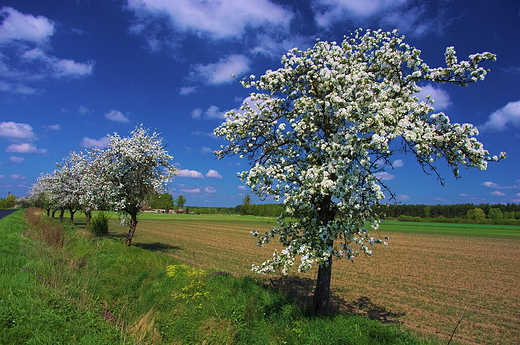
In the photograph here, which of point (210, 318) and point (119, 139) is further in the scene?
point (119, 139)

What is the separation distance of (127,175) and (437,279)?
23767mm

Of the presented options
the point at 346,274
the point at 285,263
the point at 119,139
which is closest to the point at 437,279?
the point at 346,274

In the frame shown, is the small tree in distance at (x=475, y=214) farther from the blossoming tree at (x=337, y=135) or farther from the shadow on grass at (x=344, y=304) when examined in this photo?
the blossoming tree at (x=337, y=135)

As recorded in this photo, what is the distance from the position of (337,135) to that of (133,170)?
19.5 meters

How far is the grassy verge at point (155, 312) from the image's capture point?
750 cm

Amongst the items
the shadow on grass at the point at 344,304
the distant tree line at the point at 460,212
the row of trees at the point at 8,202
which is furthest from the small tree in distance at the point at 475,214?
the row of trees at the point at 8,202

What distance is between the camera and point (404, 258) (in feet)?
101

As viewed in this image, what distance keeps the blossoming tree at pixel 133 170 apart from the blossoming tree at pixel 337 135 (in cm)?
1528

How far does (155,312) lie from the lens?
9.95 metres

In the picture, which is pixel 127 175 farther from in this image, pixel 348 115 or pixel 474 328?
pixel 474 328

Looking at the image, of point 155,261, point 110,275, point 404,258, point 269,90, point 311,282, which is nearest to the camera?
point 269,90

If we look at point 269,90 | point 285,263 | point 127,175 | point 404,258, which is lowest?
point 404,258

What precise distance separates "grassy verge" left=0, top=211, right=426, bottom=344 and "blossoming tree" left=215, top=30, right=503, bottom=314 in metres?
1.57

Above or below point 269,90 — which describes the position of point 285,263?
below
